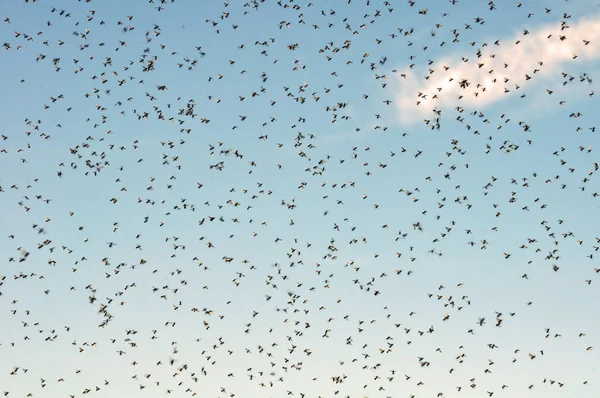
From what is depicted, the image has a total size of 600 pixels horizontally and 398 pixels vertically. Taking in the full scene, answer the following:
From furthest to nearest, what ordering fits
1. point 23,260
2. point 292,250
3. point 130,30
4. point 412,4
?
point 292,250
point 23,260
point 130,30
point 412,4

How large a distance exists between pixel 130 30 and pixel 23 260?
60.3ft

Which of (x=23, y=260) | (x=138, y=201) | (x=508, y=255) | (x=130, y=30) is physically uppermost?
(x=130, y=30)

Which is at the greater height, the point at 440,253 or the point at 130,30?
the point at 130,30

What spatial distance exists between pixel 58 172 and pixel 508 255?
3286cm

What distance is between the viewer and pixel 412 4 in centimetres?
4922

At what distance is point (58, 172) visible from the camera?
188 feet

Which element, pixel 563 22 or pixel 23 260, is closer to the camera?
pixel 563 22

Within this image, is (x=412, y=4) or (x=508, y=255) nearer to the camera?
(x=412, y=4)

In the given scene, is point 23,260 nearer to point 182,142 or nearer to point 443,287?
point 182,142

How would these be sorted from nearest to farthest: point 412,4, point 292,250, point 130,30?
point 412,4 < point 130,30 < point 292,250

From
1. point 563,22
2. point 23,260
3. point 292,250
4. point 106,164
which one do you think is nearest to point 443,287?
point 292,250

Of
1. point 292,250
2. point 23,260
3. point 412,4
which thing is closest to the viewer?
point 412,4

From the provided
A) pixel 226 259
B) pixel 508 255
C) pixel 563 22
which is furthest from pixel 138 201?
pixel 563 22

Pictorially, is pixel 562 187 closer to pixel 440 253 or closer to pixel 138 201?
pixel 440 253
